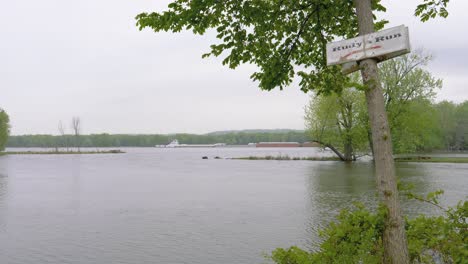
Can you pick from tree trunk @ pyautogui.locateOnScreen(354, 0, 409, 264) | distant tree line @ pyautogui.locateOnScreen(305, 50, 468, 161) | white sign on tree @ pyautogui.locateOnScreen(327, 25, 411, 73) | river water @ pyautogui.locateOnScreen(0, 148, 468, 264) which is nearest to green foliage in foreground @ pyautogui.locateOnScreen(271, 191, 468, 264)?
tree trunk @ pyautogui.locateOnScreen(354, 0, 409, 264)

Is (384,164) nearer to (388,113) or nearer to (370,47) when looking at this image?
(370,47)

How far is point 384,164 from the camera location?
4727mm

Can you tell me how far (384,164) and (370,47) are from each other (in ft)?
4.49

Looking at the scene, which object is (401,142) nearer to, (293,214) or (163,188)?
(163,188)

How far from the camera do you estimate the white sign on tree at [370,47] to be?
443 cm

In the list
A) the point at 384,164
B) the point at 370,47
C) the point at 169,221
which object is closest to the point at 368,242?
the point at 384,164

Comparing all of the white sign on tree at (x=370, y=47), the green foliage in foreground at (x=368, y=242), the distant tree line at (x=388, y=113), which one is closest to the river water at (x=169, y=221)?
the green foliage in foreground at (x=368, y=242)

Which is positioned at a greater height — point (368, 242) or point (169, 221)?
point (368, 242)

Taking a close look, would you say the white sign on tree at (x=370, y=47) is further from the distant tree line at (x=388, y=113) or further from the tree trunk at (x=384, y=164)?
the distant tree line at (x=388, y=113)

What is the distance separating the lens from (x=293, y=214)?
13945 mm

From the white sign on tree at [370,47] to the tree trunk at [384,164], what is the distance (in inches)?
5.2

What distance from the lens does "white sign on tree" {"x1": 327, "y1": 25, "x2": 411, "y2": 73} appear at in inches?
175

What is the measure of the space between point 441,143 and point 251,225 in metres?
89.2

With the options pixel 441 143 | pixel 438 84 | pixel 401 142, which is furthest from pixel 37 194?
pixel 441 143
